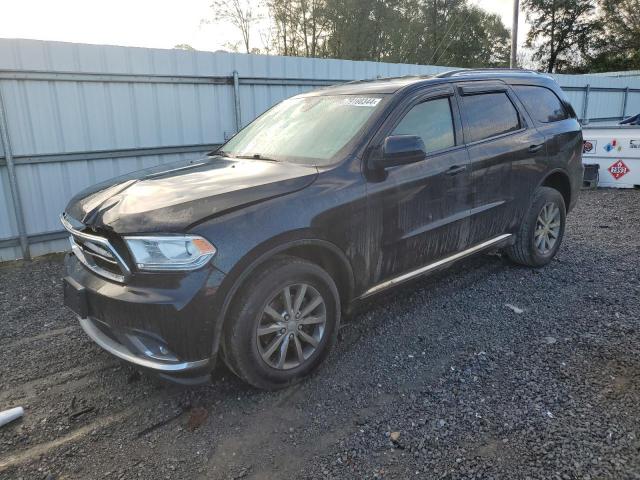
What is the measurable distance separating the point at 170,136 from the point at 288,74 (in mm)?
2281

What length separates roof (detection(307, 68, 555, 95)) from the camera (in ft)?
12.4

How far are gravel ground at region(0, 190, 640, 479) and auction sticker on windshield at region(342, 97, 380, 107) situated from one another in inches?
65.1

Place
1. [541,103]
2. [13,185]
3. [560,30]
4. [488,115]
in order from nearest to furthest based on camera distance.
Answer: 1. [488,115]
2. [541,103]
3. [13,185]
4. [560,30]

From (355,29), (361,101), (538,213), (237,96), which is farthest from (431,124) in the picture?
(355,29)

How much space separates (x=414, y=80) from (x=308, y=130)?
36.8 inches

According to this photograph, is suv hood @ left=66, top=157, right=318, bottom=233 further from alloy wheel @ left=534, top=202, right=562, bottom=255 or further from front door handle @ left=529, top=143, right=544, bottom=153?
alloy wheel @ left=534, top=202, right=562, bottom=255

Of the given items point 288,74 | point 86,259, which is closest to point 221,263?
point 86,259

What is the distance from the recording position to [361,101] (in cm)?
367

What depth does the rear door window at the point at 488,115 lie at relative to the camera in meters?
4.07

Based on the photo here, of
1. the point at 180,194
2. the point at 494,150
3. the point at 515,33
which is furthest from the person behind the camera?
the point at 515,33

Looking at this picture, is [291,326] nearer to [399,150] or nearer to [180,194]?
[180,194]

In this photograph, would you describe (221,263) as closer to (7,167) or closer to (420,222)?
(420,222)

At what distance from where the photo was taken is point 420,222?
358 centimetres

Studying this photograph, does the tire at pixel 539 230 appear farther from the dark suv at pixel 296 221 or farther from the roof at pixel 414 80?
the roof at pixel 414 80
